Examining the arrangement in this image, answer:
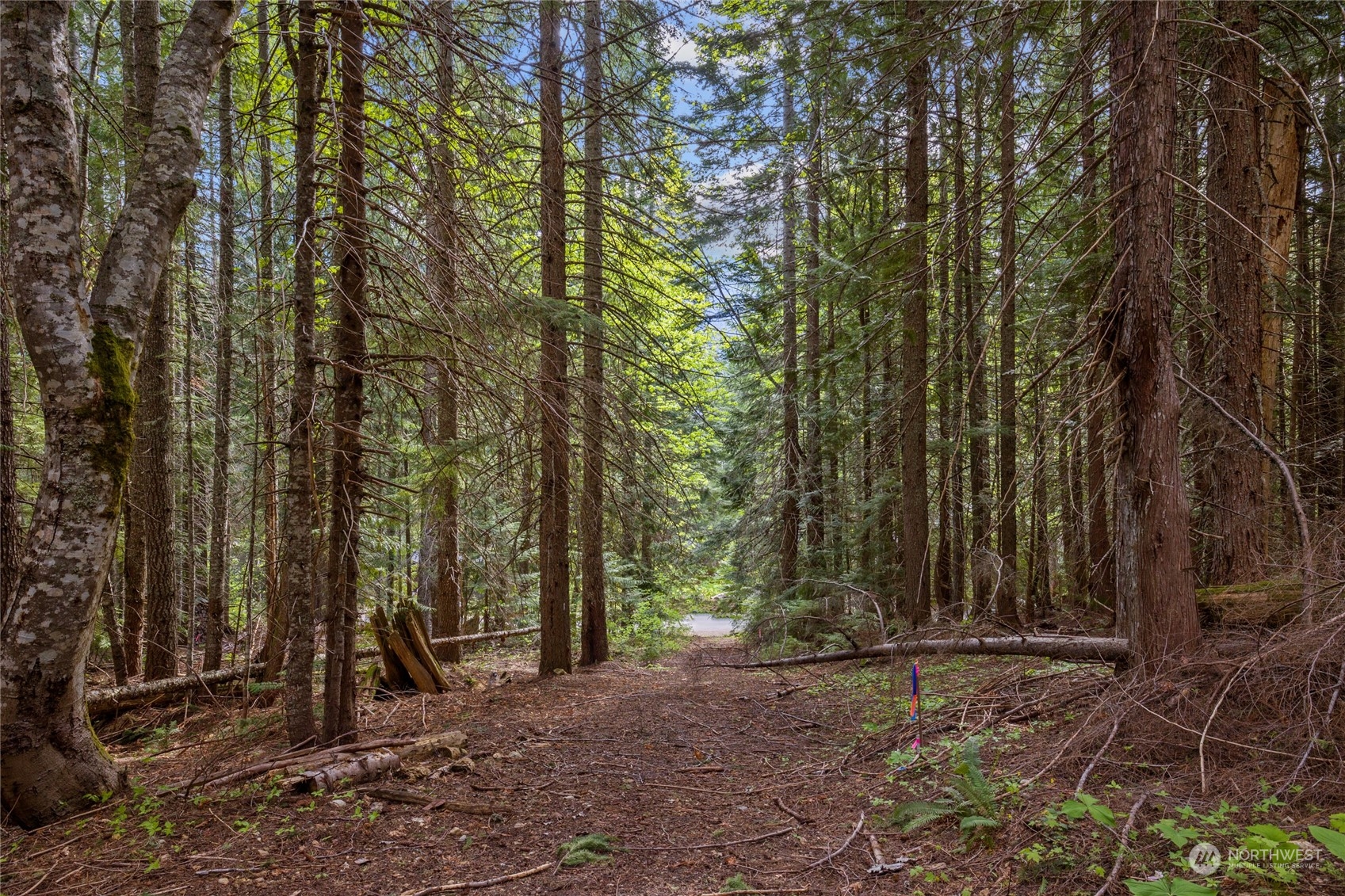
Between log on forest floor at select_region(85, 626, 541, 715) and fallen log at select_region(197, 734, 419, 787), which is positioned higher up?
fallen log at select_region(197, 734, 419, 787)

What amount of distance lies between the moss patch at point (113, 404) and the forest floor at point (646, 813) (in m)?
2.24

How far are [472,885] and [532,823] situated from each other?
83 cm

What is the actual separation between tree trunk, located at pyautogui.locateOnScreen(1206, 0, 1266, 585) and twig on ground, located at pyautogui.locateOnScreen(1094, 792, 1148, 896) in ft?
10.8

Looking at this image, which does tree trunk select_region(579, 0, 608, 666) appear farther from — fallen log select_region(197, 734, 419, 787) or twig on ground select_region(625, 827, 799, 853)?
twig on ground select_region(625, 827, 799, 853)

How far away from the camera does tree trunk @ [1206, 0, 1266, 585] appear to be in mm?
5332

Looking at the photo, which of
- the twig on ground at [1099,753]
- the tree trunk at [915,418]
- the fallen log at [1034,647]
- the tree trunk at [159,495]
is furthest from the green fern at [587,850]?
the tree trunk at [159,495]

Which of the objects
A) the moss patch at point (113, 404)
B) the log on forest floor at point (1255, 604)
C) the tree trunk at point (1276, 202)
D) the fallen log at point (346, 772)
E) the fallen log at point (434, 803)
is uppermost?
the tree trunk at point (1276, 202)

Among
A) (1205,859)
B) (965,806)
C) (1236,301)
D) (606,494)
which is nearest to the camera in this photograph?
(1205,859)

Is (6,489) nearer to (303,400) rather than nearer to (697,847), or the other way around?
(303,400)

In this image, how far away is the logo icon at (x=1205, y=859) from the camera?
2389 mm

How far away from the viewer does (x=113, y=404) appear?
4.40 metres

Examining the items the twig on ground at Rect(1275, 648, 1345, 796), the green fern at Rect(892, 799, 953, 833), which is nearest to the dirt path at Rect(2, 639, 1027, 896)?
the green fern at Rect(892, 799, 953, 833)

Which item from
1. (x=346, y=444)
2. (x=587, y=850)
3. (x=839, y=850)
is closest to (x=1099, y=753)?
(x=839, y=850)

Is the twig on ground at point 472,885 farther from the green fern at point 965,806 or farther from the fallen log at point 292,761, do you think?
the green fern at point 965,806
